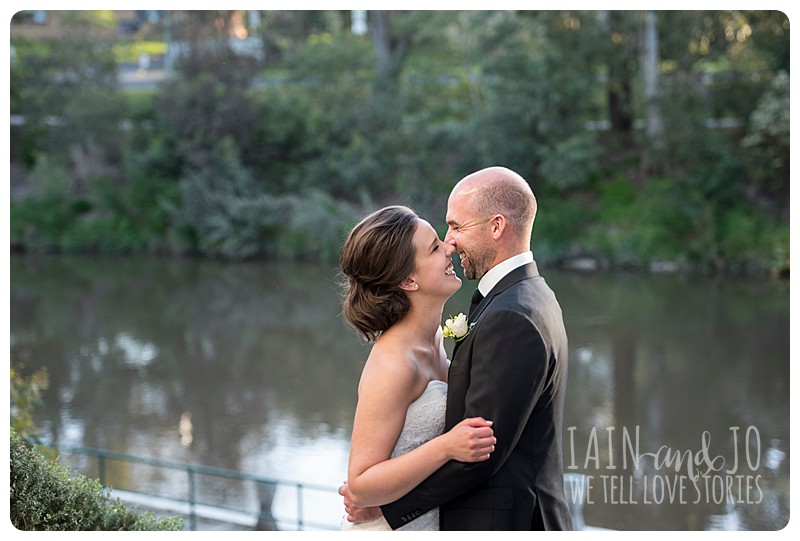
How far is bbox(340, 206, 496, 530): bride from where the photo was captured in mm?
2678

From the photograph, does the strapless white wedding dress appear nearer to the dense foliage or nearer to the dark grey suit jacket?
the dark grey suit jacket

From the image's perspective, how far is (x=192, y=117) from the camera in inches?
1168

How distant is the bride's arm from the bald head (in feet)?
1.68

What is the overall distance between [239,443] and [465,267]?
10032 millimetres

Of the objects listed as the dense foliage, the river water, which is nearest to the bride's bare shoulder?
the river water

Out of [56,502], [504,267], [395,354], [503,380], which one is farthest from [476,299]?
[56,502]

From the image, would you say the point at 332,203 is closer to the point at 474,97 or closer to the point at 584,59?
the point at 474,97

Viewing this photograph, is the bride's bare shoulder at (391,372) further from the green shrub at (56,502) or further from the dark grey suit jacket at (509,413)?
the green shrub at (56,502)

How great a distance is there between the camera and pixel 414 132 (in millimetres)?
27016

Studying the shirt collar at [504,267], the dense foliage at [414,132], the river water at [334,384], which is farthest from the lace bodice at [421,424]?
the dense foliage at [414,132]

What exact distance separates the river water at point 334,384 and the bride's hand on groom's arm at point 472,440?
6.29 meters

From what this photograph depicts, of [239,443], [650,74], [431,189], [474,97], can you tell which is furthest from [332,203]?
[239,443]

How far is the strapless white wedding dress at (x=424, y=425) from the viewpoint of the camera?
273 centimetres

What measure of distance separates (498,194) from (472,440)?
70 cm
